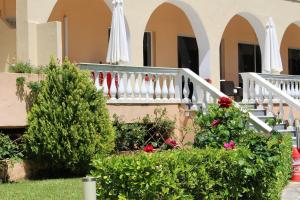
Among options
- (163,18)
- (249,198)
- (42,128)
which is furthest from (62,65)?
(163,18)

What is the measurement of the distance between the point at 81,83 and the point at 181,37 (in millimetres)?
9050

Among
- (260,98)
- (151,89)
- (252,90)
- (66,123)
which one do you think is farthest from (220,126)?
(252,90)

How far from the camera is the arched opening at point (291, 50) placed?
22.6 meters

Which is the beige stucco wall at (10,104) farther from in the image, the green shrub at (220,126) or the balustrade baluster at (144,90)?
the green shrub at (220,126)

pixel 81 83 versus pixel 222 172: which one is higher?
pixel 81 83

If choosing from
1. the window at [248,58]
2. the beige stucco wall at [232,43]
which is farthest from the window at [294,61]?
the beige stucco wall at [232,43]

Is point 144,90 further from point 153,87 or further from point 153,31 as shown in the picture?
point 153,31

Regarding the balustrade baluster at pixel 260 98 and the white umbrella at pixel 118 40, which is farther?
the balustrade baluster at pixel 260 98

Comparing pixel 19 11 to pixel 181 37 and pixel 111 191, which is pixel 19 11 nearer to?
pixel 111 191

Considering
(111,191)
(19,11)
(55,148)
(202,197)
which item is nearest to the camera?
(111,191)

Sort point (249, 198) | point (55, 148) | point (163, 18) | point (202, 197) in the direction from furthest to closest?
1. point (163, 18)
2. point (55, 148)
3. point (249, 198)
4. point (202, 197)

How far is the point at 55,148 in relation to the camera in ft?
33.4

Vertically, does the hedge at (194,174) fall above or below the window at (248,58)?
below

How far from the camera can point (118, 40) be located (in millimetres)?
12531
